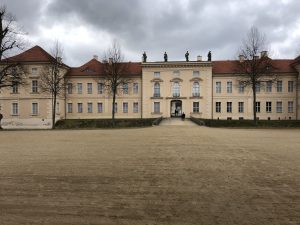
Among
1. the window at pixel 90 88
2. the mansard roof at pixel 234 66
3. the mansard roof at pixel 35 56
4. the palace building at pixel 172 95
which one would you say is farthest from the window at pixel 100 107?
the mansard roof at pixel 234 66

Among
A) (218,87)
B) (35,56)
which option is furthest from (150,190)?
(218,87)

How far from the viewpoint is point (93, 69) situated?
165 ft

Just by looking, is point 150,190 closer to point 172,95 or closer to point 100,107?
point 172,95

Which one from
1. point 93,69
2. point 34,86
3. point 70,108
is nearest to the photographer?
point 34,86

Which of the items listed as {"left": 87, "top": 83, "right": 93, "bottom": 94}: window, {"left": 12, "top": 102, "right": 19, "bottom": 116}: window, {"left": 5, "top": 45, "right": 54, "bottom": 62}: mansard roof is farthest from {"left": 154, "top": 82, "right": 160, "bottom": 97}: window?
{"left": 12, "top": 102, "right": 19, "bottom": 116}: window

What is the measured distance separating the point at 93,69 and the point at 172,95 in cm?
1533

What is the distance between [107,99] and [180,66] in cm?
1431

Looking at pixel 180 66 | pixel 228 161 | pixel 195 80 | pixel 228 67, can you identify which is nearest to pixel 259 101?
pixel 228 67

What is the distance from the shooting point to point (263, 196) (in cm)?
557

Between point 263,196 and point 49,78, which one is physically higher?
point 49,78

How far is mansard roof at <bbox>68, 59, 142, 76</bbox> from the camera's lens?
49125 millimetres

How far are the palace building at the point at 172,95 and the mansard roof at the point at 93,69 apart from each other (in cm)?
18

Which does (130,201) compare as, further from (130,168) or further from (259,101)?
(259,101)

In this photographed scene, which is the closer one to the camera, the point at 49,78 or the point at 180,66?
the point at 49,78
